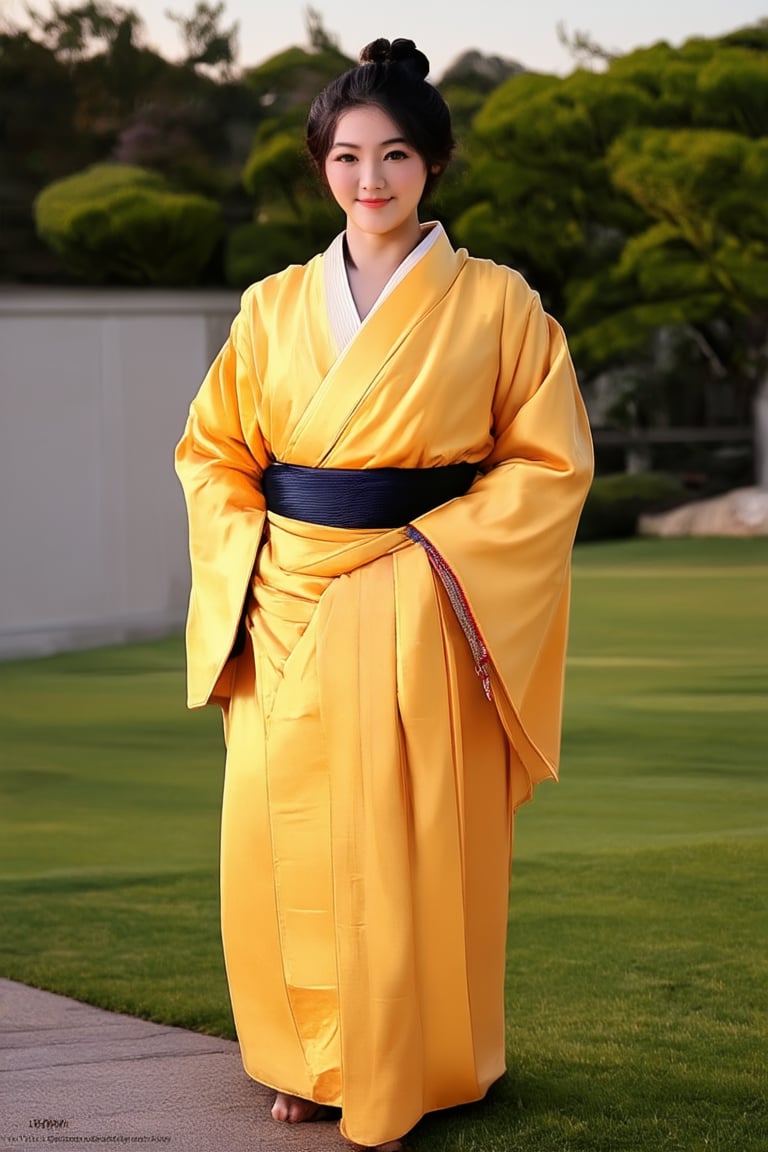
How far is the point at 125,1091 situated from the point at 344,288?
1167 millimetres

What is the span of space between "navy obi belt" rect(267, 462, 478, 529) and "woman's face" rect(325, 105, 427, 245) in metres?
0.33

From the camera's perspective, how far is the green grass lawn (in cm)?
252

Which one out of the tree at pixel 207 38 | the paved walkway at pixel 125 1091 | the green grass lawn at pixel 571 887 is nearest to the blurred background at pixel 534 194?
the tree at pixel 207 38

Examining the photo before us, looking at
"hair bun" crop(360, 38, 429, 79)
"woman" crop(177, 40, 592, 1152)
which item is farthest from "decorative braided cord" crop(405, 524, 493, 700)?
"hair bun" crop(360, 38, 429, 79)

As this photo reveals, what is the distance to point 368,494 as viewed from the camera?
2.32m

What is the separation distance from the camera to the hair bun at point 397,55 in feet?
7.72

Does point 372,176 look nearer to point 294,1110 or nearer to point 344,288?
point 344,288

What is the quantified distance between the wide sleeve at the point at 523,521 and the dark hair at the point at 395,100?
22 centimetres

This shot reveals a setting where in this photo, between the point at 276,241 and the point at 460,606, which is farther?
the point at 276,241

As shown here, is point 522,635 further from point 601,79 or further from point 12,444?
point 601,79

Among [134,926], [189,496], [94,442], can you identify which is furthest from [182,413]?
[189,496]

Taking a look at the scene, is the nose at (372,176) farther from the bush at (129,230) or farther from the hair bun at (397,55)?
the bush at (129,230)

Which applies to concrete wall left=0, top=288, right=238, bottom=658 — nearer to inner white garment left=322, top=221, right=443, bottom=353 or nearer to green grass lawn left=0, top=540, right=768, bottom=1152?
green grass lawn left=0, top=540, right=768, bottom=1152

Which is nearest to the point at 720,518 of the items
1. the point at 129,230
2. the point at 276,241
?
the point at 276,241
